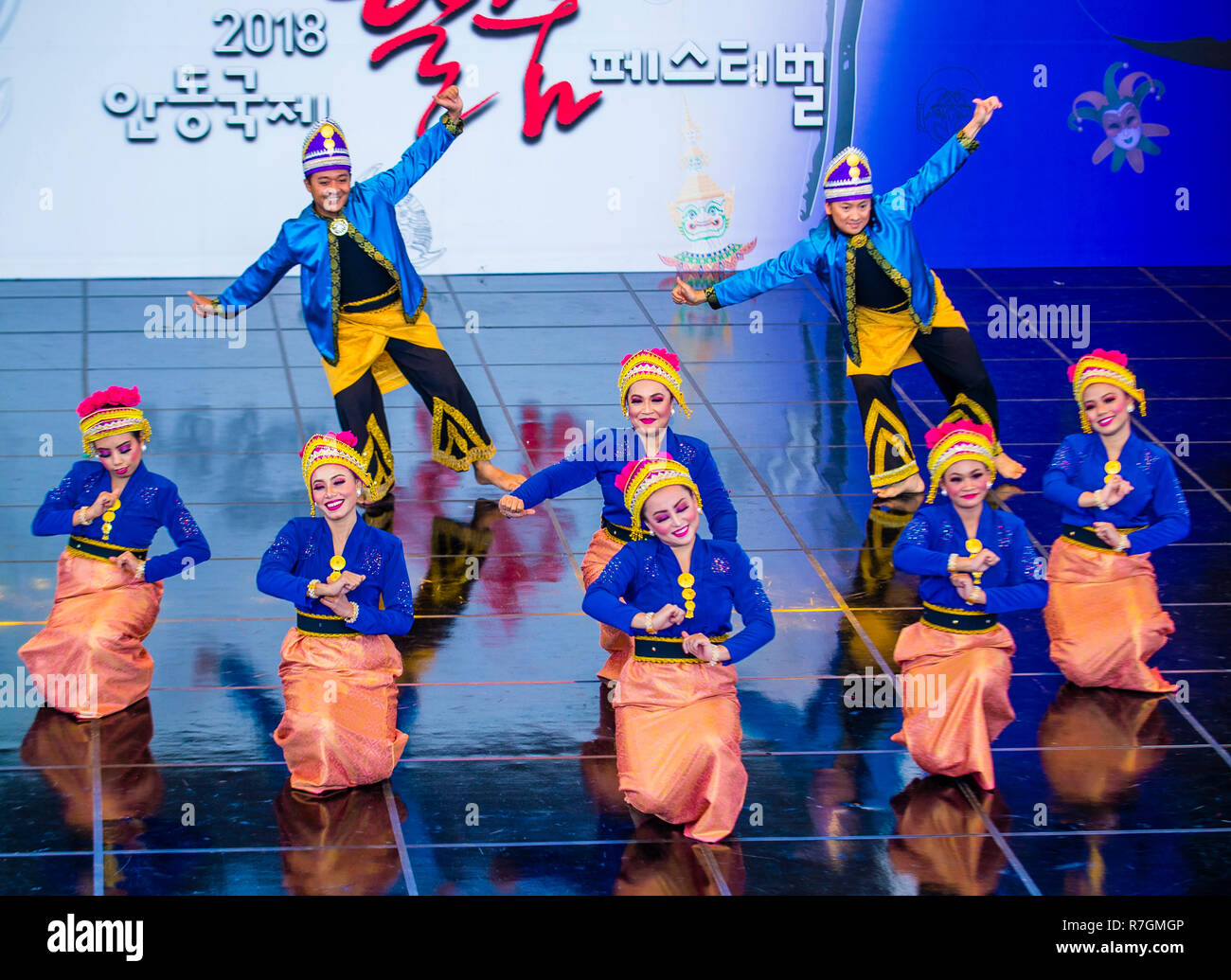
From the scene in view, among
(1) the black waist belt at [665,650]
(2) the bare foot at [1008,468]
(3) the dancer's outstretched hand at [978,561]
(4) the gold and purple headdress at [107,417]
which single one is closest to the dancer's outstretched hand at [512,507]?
(1) the black waist belt at [665,650]

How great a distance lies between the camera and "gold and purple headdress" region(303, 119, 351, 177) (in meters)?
7.43

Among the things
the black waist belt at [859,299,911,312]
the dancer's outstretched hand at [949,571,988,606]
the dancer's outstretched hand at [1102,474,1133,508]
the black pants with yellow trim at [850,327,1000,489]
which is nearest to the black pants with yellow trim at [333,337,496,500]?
the black pants with yellow trim at [850,327,1000,489]

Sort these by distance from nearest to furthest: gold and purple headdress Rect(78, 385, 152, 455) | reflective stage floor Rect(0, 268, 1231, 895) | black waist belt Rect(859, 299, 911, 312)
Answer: reflective stage floor Rect(0, 268, 1231, 895) < gold and purple headdress Rect(78, 385, 152, 455) < black waist belt Rect(859, 299, 911, 312)

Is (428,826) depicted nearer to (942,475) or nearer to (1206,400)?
(942,475)

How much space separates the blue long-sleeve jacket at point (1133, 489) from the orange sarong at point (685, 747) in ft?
5.33

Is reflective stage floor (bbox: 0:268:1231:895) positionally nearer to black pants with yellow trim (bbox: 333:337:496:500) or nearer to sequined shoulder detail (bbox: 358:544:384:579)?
black pants with yellow trim (bbox: 333:337:496:500)

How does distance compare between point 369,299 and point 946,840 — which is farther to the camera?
point 369,299

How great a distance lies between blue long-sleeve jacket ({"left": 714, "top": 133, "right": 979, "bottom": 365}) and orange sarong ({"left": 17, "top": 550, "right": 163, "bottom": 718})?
314cm

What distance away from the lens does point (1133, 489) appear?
19.4 feet

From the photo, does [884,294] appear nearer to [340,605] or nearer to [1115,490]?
[1115,490]

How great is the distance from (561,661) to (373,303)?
2.31m

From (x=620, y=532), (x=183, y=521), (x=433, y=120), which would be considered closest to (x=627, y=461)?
(x=620, y=532)

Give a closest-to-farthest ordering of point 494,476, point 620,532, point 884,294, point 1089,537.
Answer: point 620,532
point 1089,537
point 884,294
point 494,476

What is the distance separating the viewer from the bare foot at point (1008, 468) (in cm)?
791
